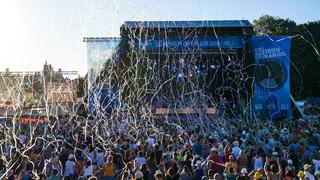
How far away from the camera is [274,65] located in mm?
23172

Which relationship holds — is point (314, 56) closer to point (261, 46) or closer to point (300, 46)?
point (300, 46)

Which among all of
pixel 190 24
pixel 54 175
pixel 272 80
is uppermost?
pixel 190 24

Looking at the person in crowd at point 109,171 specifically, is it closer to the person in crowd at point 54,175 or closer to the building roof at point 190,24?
the person in crowd at point 54,175

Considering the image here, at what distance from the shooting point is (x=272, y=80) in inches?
912

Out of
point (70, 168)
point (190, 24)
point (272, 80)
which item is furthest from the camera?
point (190, 24)

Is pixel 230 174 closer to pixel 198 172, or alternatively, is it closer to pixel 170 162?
pixel 198 172

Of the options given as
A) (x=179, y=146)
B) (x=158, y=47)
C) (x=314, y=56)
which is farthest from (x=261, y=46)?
(x=314, y=56)

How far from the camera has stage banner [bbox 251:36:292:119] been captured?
75.1ft

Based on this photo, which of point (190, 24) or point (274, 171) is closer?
point (274, 171)

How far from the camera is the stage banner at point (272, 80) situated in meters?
22.9

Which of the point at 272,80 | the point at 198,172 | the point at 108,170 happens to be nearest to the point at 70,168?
the point at 108,170

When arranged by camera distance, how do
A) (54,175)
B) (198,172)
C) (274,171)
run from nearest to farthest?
(54,175), (274,171), (198,172)

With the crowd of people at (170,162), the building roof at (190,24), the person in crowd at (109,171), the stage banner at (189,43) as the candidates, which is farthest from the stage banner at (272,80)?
the person in crowd at (109,171)

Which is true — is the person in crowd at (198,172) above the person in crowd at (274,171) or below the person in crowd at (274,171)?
below
